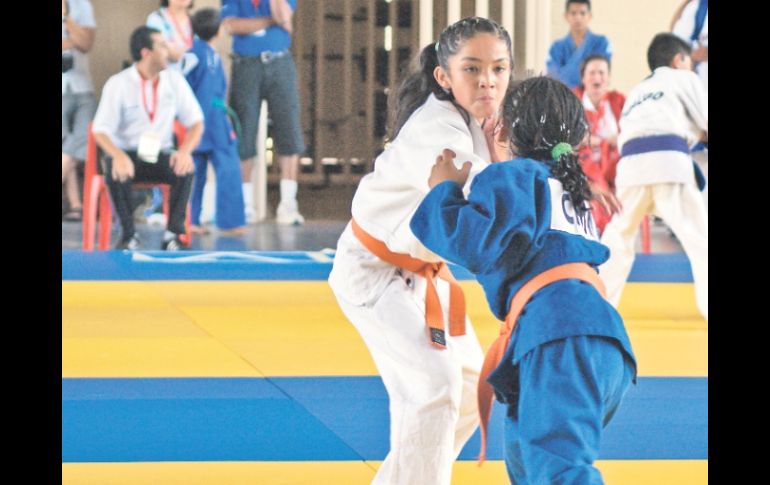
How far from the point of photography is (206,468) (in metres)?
3.89

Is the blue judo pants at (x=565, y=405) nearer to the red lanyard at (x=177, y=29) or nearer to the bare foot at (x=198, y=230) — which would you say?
the red lanyard at (x=177, y=29)

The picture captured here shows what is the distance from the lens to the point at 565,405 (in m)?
2.73

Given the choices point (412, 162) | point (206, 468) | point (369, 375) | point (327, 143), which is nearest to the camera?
point (412, 162)

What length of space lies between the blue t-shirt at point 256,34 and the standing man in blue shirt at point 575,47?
2.28 meters

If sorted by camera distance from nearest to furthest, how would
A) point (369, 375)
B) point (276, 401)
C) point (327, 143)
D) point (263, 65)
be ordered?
point (276, 401)
point (369, 375)
point (263, 65)
point (327, 143)

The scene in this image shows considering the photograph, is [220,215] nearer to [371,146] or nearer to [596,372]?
[371,146]

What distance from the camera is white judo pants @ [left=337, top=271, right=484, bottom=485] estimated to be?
3211 mm

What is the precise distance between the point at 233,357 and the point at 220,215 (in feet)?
17.7

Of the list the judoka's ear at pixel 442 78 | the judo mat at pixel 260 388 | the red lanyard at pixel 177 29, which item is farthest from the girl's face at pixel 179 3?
the judoka's ear at pixel 442 78

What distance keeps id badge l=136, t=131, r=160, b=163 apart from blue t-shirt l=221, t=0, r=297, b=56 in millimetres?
1866

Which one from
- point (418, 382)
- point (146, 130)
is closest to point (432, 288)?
point (418, 382)

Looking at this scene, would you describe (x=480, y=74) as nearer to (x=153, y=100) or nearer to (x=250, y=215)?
(x=153, y=100)

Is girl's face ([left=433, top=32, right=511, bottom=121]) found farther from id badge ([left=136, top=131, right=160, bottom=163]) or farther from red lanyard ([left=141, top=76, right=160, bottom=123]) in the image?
red lanyard ([left=141, top=76, right=160, bottom=123])
